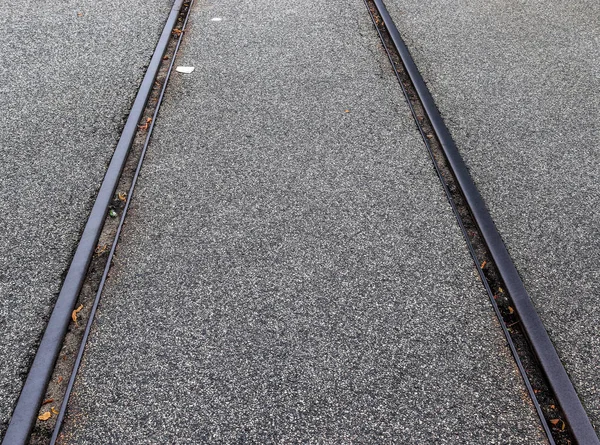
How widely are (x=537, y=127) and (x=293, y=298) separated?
268 centimetres

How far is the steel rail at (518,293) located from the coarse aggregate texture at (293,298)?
6.3 inches

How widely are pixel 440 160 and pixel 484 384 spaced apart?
6.47 ft

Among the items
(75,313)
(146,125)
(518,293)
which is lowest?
(518,293)

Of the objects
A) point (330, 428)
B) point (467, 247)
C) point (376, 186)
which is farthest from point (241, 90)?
point (330, 428)

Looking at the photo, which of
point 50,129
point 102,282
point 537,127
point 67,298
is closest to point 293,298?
point 102,282

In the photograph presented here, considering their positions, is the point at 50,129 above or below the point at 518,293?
above

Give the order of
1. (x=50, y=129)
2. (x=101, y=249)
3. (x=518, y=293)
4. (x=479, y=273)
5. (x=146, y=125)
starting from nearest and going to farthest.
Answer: (x=518, y=293), (x=479, y=273), (x=101, y=249), (x=50, y=129), (x=146, y=125)

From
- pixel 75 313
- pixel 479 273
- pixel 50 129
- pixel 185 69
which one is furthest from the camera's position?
pixel 185 69

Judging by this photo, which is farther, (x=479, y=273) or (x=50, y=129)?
(x=50, y=129)

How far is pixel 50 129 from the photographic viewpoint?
4.41 metres

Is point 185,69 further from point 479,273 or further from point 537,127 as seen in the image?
point 479,273

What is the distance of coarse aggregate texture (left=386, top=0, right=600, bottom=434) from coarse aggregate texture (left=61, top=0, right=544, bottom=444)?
365 mm

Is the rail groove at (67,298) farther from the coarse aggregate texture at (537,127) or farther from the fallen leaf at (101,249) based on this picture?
the coarse aggregate texture at (537,127)

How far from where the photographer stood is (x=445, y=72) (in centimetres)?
530
